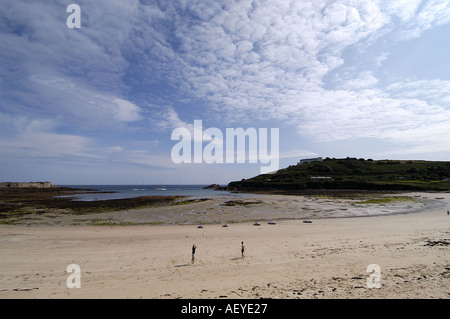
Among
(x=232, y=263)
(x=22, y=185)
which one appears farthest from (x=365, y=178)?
(x=22, y=185)

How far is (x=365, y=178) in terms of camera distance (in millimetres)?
118812

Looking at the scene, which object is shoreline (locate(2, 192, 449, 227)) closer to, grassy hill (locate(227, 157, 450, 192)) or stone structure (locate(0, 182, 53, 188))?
grassy hill (locate(227, 157, 450, 192))

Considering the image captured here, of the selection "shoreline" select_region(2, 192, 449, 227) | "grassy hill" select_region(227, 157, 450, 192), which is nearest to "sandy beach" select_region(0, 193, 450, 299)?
"shoreline" select_region(2, 192, 449, 227)

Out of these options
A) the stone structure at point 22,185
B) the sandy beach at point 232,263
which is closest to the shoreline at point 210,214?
the sandy beach at point 232,263

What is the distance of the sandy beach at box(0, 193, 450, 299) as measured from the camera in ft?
38.3

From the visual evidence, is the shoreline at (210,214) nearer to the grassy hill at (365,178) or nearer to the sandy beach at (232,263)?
the sandy beach at (232,263)

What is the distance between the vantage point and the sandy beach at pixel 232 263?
38.3 feet

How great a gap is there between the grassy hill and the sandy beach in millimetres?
82495

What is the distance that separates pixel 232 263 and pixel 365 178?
124574 millimetres

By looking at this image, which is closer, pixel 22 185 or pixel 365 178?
pixel 365 178

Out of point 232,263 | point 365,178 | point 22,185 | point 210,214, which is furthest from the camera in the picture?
point 22,185

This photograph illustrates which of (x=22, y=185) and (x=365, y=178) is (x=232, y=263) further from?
(x=22, y=185)
